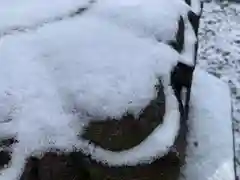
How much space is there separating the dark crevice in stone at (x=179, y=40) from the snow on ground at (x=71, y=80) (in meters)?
0.10

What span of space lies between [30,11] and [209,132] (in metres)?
0.80

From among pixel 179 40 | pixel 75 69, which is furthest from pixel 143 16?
pixel 75 69

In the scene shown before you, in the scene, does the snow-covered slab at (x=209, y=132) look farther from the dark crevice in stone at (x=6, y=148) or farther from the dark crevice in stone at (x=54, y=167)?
the dark crevice in stone at (x=6, y=148)

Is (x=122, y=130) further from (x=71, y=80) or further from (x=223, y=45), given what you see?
(x=223, y=45)

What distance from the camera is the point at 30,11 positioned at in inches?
54.5

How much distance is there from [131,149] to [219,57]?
156 cm

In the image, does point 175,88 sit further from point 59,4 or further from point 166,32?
point 59,4

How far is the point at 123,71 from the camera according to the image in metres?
1.31

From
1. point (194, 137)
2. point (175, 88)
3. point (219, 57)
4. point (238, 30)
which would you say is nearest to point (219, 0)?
point (238, 30)

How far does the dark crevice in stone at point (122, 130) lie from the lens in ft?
4.08

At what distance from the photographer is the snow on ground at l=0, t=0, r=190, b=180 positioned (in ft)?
3.92

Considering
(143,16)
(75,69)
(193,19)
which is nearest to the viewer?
(75,69)

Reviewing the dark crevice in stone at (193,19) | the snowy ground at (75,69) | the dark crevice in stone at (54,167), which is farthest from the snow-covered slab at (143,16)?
the dark crevice in stone at (54,167)

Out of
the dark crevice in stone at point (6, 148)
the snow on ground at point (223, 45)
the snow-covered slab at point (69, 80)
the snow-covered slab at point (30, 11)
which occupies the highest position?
the snow-covered slab at point (30, 11)
